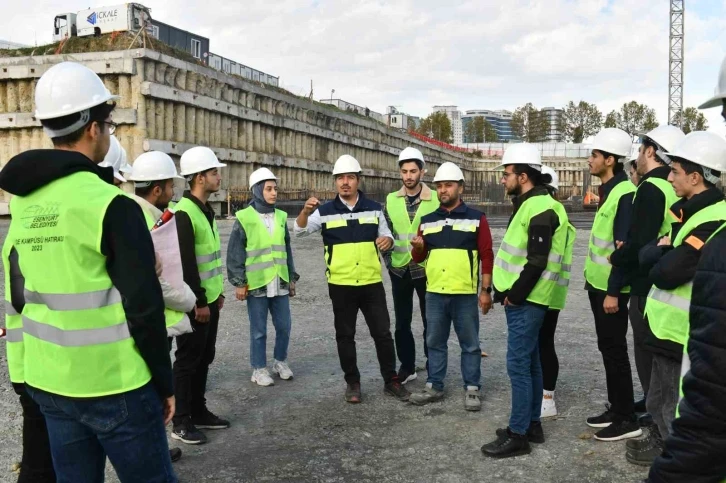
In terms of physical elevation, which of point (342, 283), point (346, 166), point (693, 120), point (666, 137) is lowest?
point (342, 283)

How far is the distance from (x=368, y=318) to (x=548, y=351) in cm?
156

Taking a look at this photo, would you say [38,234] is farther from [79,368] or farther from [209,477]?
[209,477]

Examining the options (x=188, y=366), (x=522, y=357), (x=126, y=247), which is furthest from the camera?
(x=188, y=366)

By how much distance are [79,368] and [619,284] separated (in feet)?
11.4

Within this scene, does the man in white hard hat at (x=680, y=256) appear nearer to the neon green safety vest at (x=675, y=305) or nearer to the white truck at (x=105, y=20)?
the neon green safety vest at (x=675, y=305)

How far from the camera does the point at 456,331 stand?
17.7ft

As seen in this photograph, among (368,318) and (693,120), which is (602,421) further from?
(693,120)

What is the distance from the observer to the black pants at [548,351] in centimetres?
481

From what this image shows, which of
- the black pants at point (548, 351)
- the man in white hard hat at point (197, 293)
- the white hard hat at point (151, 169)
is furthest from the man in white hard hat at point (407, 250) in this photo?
the white hard hat at point (151, 169)

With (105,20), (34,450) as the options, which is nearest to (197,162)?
(34,450)

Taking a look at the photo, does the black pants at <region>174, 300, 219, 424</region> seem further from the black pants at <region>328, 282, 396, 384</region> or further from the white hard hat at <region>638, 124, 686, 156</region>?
the white hard hat at <region>638, 124, 686, 156</region>

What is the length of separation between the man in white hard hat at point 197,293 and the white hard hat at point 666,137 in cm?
320

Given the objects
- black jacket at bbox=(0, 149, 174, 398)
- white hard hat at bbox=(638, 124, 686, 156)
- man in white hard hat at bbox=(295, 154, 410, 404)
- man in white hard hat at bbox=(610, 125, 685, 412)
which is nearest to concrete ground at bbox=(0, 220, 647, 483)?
man in white hard hat at bbox=(295, 154, 410, 404)

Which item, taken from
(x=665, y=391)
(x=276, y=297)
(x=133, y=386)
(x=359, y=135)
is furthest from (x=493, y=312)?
(x=359, y=135)
